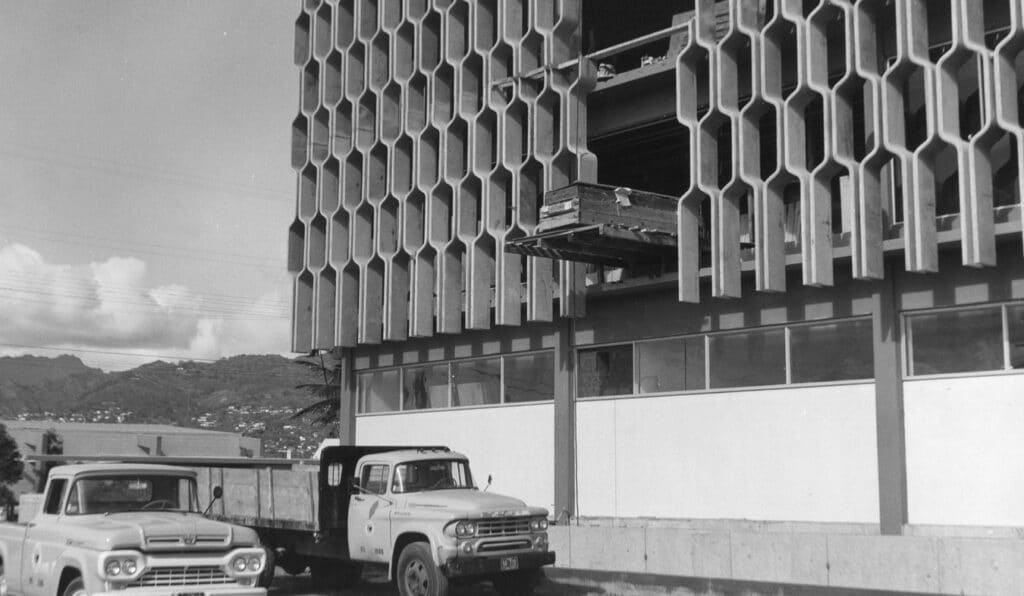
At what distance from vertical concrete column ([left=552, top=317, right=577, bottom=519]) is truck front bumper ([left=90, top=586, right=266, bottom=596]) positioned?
14.5m

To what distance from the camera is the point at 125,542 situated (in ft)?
35.7

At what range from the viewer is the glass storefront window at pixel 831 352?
2067 cm

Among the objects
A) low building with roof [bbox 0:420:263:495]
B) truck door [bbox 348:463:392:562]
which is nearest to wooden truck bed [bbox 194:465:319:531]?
truck door [bbox 348:463:392:562]

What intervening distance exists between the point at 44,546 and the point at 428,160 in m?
17.7

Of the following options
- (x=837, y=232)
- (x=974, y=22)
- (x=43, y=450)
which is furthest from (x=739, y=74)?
(x=43, y=450)

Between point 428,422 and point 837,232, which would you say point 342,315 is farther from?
point 837,232

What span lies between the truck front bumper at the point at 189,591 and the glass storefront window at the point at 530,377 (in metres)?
15.7

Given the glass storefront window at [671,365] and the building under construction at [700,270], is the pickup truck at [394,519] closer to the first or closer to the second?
the building under construction at [700,270]

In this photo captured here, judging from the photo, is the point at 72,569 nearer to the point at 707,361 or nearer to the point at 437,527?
the point at 437,527

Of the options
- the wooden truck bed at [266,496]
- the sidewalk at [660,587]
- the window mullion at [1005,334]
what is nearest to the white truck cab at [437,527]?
the wooden truck bed at [266,496]

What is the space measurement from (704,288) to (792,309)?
2.28 metres

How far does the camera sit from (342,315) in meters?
30.2

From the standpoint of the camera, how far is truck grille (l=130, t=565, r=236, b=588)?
1092cm

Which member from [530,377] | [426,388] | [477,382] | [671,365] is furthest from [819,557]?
[426,388]
